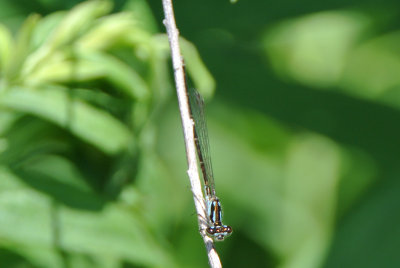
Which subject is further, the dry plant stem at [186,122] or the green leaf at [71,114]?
the green leaf at [71,114]

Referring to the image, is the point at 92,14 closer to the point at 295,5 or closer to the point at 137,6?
the point at 137,6

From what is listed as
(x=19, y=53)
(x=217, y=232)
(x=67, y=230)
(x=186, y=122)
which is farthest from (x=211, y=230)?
(x=19, y=53)

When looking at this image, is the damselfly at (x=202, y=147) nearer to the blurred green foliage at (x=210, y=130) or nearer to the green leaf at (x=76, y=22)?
the blurred green foliage at (x=210, y=130)

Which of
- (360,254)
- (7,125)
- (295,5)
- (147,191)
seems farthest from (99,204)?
(295,5)

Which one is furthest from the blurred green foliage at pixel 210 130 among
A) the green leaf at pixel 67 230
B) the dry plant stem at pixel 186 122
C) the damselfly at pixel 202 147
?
the dry plant stem at pixel 186 122

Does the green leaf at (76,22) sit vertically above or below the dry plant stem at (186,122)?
above

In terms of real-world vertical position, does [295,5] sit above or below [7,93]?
above

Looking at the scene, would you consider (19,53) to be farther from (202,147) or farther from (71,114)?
(202,147)

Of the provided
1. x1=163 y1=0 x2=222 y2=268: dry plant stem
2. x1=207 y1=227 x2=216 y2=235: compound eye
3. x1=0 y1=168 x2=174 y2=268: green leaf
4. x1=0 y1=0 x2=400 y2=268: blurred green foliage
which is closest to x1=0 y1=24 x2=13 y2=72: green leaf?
x1=0 y1=0 x2=400 y2=268: blurred green foliage
